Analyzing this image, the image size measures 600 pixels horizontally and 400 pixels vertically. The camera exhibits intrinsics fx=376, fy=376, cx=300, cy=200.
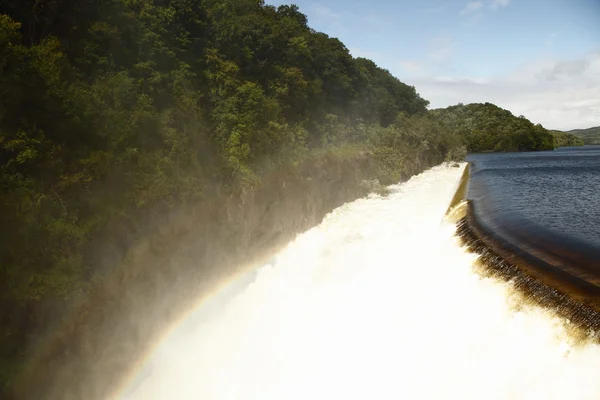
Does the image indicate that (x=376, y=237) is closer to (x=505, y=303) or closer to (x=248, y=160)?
(x=505, y=303)

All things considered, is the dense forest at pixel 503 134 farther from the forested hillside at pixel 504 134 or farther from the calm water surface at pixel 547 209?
the calm water surface at pixel 547 209

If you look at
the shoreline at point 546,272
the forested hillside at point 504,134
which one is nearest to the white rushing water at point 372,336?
the shoreline at point 546,272

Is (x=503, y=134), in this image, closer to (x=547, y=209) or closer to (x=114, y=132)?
(x=547, y=209)

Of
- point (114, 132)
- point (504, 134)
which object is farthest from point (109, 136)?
point (504, 134)

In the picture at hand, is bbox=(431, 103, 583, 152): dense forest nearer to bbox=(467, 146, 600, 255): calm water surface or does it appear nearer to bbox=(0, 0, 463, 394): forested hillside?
bbox=(467, 146, 600, 255): calm water surface

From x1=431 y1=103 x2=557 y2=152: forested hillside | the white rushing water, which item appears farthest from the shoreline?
x1=431 y1=103 x2=557 y2=152: forested hillside

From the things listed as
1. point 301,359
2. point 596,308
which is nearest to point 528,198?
point 596,308
